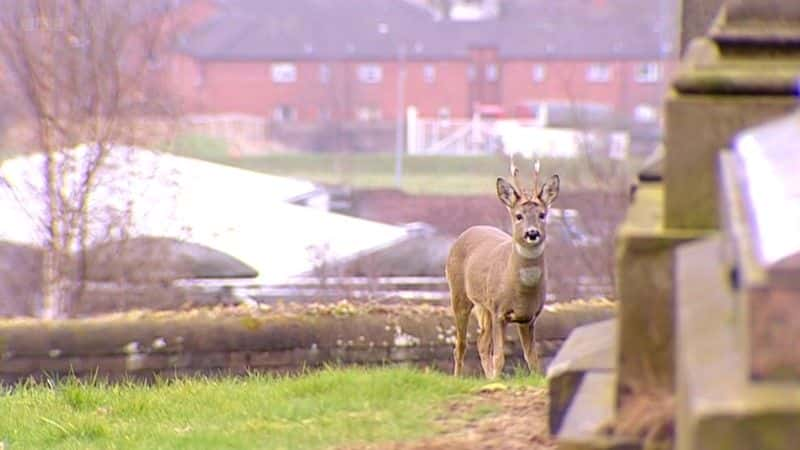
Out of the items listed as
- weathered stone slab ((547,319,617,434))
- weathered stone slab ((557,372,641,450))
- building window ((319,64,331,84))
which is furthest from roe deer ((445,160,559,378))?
building window ((319,64,331,84))

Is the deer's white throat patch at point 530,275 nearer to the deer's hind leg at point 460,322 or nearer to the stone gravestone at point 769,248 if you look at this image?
the deer's hind leg at point 460,322

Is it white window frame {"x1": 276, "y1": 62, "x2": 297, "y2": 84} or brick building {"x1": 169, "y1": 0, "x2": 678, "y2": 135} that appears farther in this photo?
white window frame {"x1": 276, "y1": 62, "x2": 297, "y2": 84}

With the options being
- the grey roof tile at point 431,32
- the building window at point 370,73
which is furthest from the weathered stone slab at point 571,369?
the building window at point 370,73

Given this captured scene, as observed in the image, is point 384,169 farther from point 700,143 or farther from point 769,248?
point 769,248

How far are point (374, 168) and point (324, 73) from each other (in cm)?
2831

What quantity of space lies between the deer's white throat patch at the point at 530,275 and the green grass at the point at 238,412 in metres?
2.17

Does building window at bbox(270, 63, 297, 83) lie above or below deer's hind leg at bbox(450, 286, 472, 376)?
above

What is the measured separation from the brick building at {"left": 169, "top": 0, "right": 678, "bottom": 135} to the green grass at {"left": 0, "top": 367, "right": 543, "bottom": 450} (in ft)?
279

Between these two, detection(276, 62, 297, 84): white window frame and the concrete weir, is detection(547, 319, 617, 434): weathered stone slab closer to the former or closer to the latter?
the concrete weir

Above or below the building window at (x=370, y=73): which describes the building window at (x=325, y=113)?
below

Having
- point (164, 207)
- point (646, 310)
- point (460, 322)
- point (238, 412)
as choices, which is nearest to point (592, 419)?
point (646, 310)

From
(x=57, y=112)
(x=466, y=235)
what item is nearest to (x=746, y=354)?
(x=466, y=235)

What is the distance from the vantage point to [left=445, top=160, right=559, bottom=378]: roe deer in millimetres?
12609

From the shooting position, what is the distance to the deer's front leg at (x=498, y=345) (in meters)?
12.3
